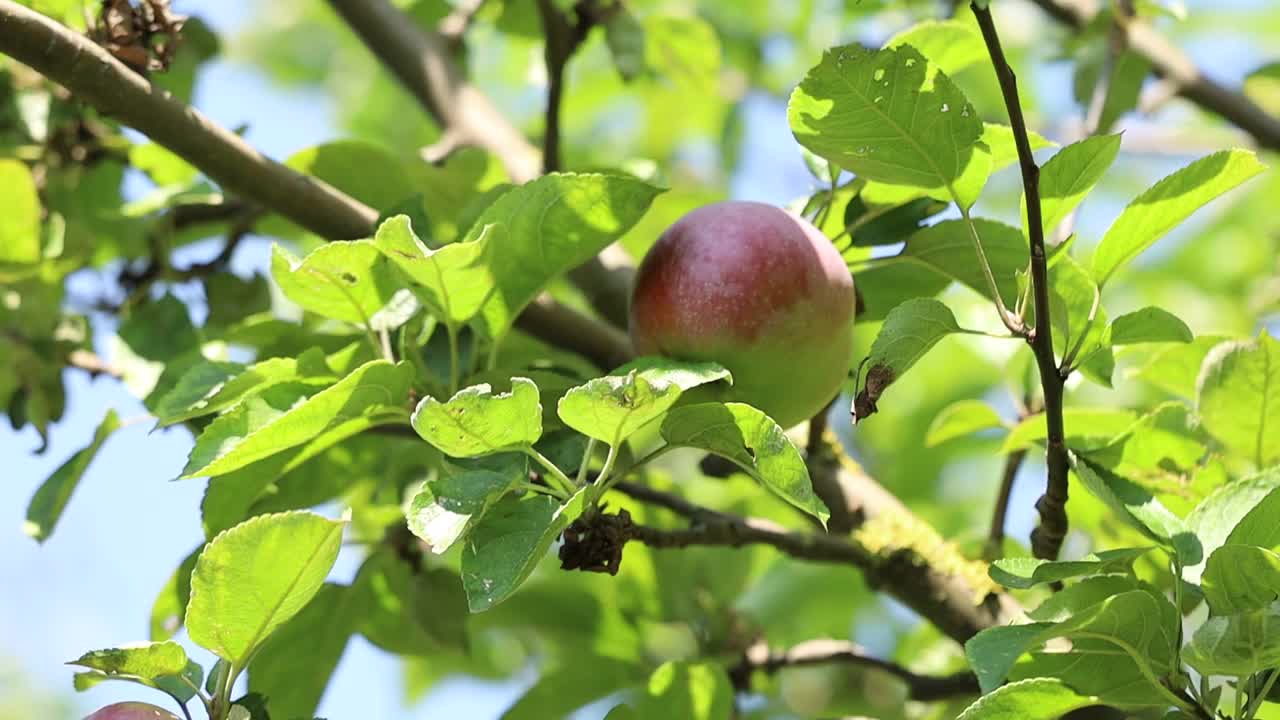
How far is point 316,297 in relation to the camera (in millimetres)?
1232

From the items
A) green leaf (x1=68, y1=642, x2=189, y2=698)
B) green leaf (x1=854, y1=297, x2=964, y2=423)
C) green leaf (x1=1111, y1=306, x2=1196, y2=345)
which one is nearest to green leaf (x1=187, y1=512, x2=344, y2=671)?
green leaf (x1=68, y1=642, x2=189, y2=698)

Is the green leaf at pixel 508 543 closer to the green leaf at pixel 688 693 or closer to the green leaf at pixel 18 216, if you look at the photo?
the green leaf at pixel 688 693

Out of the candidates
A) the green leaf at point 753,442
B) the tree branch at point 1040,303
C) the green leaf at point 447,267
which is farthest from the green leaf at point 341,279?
the tree branch at point 1040,303

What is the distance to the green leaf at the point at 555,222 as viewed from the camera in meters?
1.19

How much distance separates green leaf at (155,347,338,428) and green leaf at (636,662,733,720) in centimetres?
44

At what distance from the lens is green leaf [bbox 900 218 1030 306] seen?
1272 mm

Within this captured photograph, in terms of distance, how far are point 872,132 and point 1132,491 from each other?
0.38m

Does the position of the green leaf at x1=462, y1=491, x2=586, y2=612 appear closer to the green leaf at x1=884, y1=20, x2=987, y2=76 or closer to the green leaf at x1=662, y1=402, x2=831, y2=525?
the green leaf at x1=662, y1=402, x2=831, y2=525

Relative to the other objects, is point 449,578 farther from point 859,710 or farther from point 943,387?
point 943,387

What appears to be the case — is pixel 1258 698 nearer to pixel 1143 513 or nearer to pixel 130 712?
pixel 1143 513

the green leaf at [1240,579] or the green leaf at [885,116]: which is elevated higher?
the green leaf at [885,116]

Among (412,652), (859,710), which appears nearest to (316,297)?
(412,652)

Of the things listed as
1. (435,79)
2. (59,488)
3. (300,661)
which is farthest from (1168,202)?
(435,79)

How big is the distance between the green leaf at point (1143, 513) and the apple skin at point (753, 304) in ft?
0.79
